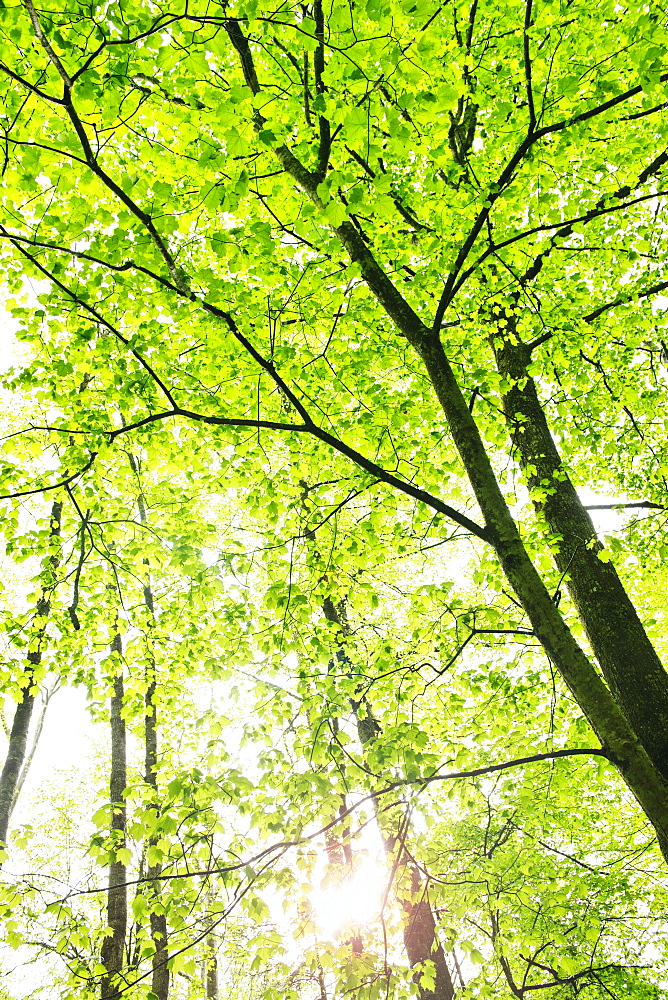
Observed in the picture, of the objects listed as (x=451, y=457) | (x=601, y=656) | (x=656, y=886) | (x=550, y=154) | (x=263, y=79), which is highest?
(x=263, y=79)

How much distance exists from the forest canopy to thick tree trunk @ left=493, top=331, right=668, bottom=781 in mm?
25

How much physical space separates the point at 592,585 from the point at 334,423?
2.54m

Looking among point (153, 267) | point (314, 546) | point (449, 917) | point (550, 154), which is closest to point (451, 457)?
point (314, 546)

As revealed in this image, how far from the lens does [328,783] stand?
8.80 feet

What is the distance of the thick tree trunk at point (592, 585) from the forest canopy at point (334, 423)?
0.08ft

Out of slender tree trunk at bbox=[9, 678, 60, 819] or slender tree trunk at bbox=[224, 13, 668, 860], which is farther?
slender tree trunk at bbox=[9, 678, 60, 819]

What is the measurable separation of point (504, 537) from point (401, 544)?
1.67 meters

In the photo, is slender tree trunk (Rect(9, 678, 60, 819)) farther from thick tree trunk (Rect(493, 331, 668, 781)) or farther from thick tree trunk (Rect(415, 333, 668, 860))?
thick tree trunk (Rect(415, 333, 668, 860))

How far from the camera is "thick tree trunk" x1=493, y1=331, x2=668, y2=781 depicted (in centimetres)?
394

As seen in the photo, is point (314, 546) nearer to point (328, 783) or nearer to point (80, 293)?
point (328, 783)

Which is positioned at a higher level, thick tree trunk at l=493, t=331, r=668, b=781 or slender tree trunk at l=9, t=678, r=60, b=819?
slender tree trunk at l=9, t=678, r=60, b=819

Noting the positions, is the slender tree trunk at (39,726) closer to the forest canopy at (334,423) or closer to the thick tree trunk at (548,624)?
the forest canopy at (334,423)

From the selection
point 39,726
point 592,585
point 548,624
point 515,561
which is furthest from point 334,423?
point 39,726

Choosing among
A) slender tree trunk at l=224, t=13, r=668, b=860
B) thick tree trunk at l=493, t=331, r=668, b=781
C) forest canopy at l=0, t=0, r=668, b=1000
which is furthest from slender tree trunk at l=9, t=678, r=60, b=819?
slender tree trunk at l=224, t=13, r=668, b=860
